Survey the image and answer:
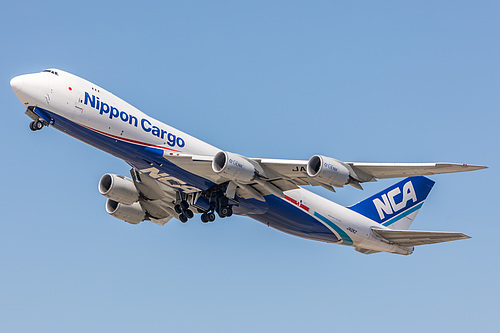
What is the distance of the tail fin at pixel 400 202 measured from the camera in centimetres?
4075

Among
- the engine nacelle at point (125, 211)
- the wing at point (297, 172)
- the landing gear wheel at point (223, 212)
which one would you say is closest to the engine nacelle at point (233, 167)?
the wing at point (297, 172)

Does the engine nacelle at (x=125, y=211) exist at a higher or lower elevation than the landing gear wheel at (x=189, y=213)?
higher

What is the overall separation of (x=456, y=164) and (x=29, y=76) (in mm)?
18376

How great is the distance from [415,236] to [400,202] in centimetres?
487

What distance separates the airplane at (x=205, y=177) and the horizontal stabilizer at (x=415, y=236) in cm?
6

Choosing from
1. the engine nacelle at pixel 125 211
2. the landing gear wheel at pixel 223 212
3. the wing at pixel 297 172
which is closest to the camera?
the wing at pixel 297 172

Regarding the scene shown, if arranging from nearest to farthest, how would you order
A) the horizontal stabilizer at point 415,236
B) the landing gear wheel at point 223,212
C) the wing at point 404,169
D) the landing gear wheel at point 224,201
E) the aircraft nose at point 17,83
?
the wing at point 404,169, the aircraft nose at point 17,83, the landing gear wheel at point 224,201, the landing gear wheel at point 223,212, the horizontal stabilizer at point 415,236

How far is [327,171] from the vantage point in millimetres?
30031

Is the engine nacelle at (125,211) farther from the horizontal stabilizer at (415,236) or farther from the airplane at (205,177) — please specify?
the horizontal stabilizer at (415,236)

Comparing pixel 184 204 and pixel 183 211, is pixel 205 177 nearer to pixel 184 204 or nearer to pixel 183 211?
pixel 184 204

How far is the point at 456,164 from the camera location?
2797cm

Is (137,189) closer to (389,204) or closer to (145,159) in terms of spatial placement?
(145,159)

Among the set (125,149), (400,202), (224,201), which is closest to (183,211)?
(224,201)

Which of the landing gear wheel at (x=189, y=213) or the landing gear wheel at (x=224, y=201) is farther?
the landing gear wheel at (x=189, y=213)
